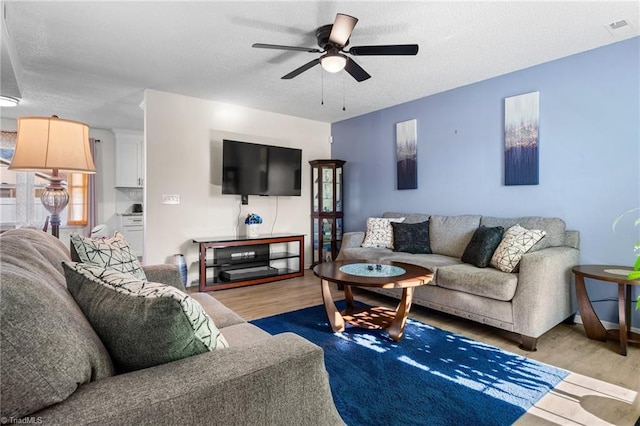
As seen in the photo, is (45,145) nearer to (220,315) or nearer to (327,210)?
(220,315)

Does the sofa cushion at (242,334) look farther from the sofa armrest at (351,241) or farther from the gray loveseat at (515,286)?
the sofa armrest at (351,241)

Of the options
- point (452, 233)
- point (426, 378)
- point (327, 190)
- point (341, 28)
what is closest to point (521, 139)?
point (452, 233)

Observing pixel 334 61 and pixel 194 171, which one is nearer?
pixel 334 61

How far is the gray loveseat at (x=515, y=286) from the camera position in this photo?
2.46 metres

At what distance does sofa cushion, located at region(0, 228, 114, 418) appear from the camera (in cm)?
63

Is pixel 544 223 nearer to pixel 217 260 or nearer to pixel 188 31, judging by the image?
pixel 188 31

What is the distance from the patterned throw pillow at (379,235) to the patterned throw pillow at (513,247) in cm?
136

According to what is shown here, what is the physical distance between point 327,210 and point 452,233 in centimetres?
217

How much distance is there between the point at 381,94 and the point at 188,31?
2.40 meters

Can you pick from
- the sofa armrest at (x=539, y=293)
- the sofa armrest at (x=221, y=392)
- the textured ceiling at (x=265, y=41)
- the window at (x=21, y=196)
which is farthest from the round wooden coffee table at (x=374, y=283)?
the window at (x=21, y=196)

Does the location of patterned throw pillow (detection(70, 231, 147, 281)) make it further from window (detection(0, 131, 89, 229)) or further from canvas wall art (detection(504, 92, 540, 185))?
window (detection(0, 131, 89, 229))

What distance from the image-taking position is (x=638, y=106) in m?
2.71

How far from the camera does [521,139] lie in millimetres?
3373

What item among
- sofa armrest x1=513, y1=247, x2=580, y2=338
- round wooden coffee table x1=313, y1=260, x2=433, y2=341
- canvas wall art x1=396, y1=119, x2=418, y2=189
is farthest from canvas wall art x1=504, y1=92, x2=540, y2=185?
round wooden coffee table x1=313, y1=260, x2=433, y2=341
